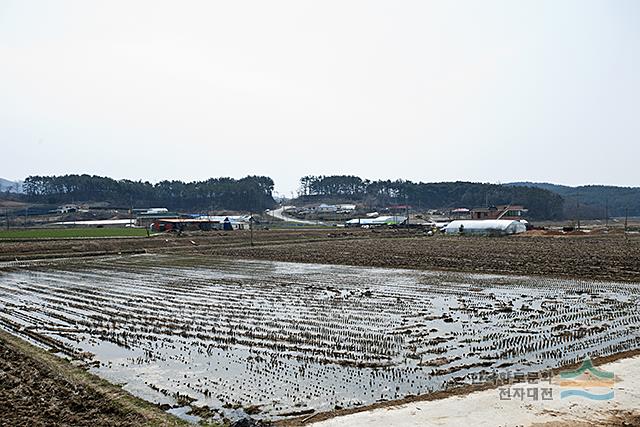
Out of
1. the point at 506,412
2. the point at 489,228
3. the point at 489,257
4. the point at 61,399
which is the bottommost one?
the point at 489,257

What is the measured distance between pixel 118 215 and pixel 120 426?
310 feet

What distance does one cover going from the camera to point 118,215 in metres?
96.0

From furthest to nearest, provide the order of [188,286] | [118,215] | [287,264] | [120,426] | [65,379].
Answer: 1. [118,215]
2. [287,264]
3. [188,286]
4. [65,379]
5. [120,426]

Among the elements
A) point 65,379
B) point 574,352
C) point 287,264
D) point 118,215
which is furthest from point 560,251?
point 118,215

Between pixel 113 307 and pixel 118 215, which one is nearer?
pixel 113 307

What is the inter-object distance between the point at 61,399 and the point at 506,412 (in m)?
6.03

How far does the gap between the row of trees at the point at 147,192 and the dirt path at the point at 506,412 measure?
10999 centimetres

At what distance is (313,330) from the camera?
41.9 ft

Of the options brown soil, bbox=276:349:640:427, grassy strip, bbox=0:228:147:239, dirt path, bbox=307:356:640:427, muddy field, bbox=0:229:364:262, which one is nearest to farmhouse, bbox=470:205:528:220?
muddy field, bbox=0:229:364:262

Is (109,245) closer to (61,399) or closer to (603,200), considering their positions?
(61,399)

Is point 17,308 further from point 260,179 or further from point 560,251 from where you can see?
point 260,179

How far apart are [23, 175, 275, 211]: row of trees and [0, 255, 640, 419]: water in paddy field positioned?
3789 inches

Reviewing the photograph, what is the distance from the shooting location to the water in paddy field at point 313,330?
29.0 feet

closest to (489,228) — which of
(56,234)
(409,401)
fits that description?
(56,234)
